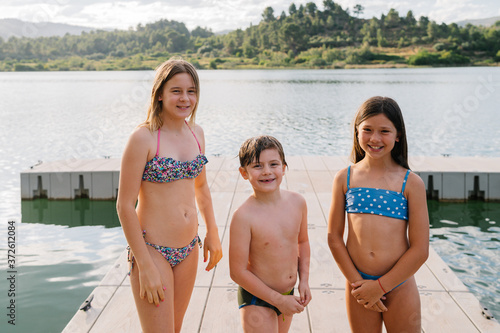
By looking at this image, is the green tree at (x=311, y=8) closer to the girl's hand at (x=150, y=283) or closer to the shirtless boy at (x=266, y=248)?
the shirtless boy at (x=266, y=248)

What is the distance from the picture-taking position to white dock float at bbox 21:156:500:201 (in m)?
7.49

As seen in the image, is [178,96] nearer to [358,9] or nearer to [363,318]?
[363,318]

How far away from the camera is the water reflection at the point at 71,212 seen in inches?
285

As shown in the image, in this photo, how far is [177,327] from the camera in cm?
226

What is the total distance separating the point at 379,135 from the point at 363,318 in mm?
819

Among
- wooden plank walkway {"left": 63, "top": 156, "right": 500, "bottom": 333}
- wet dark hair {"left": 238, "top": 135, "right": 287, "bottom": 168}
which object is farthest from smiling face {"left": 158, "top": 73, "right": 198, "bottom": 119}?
wooden plank walkway {"left": 63, "top": 156, "right": 500, "bottom": 333}

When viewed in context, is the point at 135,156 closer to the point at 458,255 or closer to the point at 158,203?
the point at 158,203

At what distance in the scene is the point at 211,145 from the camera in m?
13.3

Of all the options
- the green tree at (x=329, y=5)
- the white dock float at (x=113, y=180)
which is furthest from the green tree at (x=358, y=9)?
the white dock float at (x=113, y=180)

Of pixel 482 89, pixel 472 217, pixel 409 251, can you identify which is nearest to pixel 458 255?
pixel 472 217

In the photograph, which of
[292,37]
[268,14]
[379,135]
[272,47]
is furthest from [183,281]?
[268,14]

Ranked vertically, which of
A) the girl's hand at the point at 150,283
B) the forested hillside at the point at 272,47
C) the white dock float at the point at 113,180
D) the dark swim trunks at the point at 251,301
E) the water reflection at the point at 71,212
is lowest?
the water reflection at the point at 71,212

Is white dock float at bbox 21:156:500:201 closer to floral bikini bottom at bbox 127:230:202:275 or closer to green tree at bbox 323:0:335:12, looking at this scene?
floral bikini bottom at bbox 127:230:202:275

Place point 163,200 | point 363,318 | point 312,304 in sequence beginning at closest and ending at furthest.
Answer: point 163,200
point 363,318
point 312,304
